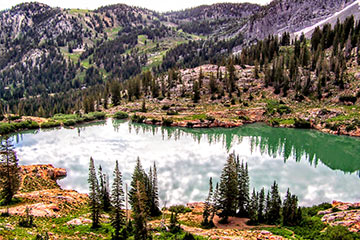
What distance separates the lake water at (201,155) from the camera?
48.2 m

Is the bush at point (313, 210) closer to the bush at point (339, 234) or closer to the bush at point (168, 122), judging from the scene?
the bush at point (339, 234)

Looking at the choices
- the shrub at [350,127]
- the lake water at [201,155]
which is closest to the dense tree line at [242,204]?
the lake water at [201,155]

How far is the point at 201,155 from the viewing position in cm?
6612

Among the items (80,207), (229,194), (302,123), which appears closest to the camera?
(229,194)

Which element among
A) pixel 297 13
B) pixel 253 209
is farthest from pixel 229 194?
pixel 297 13

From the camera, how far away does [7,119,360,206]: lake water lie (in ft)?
158

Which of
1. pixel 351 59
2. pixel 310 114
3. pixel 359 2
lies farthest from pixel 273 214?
pixel 359 2

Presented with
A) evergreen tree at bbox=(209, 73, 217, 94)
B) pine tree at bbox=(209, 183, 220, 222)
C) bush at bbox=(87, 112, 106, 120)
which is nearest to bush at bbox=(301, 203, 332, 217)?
pine tree at bbox=(209, 183, 220, 222)

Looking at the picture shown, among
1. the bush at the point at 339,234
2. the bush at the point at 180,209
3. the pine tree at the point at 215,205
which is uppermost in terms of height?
the bush at the point at 339,234

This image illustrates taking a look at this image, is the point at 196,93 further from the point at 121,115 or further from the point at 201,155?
the point at 201,155

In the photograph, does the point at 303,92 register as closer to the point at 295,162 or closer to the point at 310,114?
the point at 310,114

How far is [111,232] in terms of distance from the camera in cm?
3048

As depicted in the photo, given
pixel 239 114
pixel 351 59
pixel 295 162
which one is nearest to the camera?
pixel 295 162

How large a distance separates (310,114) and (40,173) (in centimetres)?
8415
